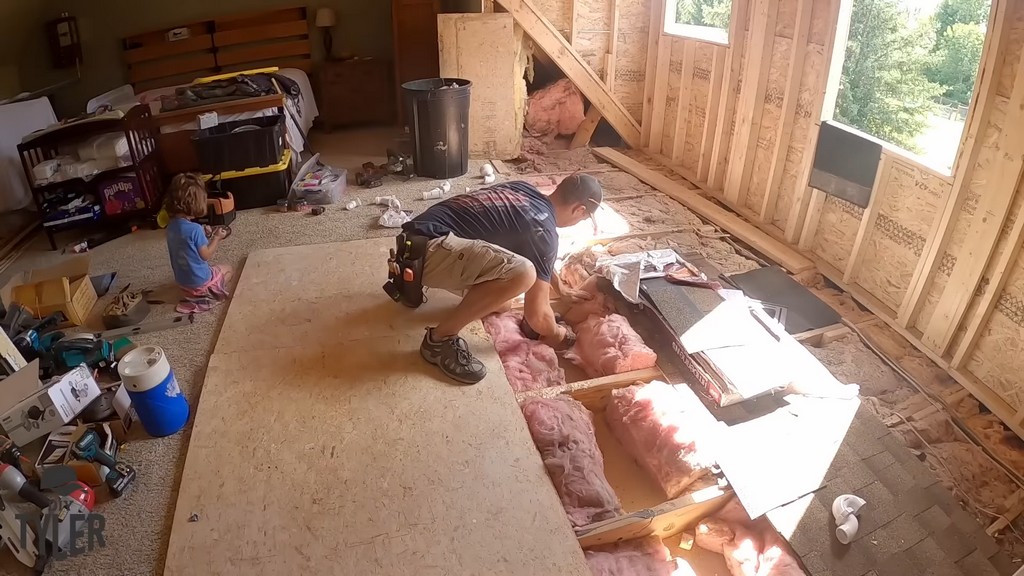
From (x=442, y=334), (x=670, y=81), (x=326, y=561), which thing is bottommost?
A: (x=326, y=561)

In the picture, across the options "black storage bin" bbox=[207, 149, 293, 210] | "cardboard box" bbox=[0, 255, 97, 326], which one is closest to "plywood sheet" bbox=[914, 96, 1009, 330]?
"black storage bin" bbox=[207, 149, 293, 210]

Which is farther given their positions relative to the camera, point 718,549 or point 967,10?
point 967,10

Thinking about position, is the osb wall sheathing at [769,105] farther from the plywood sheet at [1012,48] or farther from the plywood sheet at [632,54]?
the plywood sheet at [1012,48]

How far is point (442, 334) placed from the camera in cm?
244

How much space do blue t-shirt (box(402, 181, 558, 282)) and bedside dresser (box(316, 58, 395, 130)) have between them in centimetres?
387

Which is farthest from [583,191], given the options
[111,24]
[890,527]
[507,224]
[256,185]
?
[111,24]

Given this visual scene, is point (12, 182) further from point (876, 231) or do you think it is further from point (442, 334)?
point (876, 231)

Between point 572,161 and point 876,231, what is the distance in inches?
102

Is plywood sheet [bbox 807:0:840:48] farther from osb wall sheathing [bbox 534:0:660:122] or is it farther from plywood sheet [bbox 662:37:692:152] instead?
osb wall sheathing [bbox 534:0:660:122]

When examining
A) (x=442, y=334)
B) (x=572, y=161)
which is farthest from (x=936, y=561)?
(x=572, y=161)

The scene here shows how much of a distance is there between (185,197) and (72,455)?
1.29 metres

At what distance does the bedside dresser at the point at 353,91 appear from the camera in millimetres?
5789

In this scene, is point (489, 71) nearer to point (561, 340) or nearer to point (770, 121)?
point (770, 121)

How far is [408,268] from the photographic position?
8.01ft
